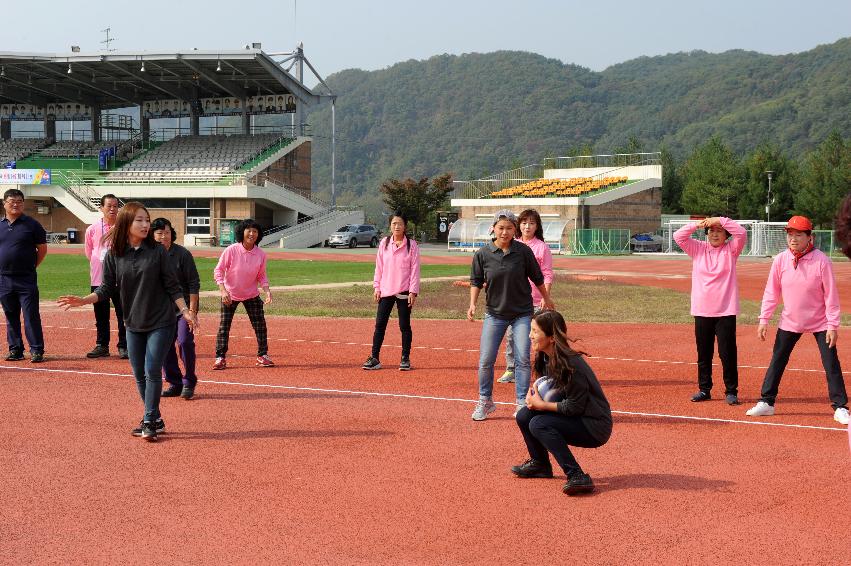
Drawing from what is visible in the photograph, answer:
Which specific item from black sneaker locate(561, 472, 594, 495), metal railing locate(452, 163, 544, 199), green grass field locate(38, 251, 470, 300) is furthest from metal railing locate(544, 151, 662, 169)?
black sneaker locate(561, 472, 594, 495)

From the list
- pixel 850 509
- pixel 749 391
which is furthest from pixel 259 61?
pixel 850 509

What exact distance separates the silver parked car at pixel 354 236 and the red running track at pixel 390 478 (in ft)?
172

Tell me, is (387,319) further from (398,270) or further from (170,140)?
(170,140)

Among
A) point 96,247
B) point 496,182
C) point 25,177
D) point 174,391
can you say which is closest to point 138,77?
point 25,177

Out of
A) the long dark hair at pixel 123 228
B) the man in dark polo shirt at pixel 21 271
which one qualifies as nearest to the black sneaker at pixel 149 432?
the long dark hair at pixel 123 228

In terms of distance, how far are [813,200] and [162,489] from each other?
3055 inches

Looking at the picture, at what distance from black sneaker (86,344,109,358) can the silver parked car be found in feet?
166

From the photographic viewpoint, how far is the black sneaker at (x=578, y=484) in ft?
21.6

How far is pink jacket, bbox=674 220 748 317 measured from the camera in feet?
32.8

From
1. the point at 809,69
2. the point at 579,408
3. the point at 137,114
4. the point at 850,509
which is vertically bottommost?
the point at 850,509

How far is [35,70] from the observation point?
6662 cm

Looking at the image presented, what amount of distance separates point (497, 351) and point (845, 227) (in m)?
5.48

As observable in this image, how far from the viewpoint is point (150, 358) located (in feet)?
27.0

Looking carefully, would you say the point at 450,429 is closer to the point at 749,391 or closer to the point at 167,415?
the point at 167,415
